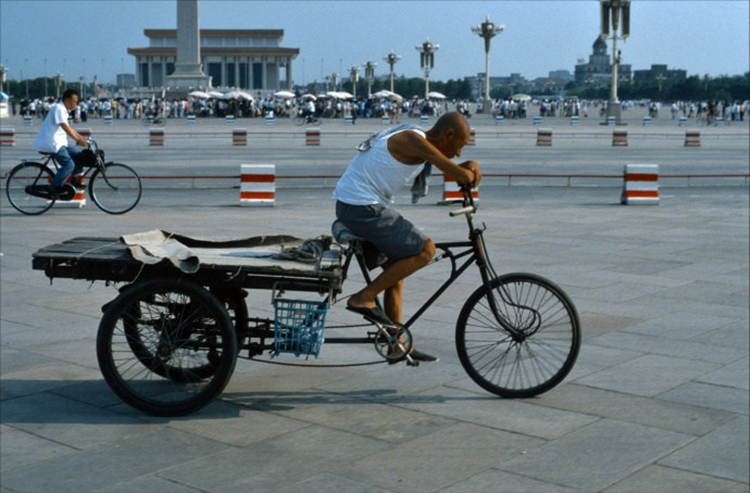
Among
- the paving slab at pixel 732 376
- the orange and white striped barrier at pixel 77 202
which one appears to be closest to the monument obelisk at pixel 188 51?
the orange and white striped barrier at pixel 77 202

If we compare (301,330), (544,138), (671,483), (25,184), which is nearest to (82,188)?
(25,184)

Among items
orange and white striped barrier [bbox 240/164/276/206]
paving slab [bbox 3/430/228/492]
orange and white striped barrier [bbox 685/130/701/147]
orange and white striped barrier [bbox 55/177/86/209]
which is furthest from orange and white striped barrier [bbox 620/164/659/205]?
orange and white striped barrier [bbox 685/130/701/147]

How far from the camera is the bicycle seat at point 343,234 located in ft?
19.8

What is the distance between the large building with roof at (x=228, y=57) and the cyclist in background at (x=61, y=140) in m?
146

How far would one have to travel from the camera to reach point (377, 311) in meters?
6.11

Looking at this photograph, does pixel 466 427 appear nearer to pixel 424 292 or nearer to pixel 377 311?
pixel 377 311

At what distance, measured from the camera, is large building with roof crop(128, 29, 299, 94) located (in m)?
160

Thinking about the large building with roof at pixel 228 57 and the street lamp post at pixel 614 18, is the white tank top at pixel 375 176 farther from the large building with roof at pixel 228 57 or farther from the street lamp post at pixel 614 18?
the large building with roof at pixel 228 57

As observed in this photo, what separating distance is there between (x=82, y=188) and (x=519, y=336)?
11.0 metres

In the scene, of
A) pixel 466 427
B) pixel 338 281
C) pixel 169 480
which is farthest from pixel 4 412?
pixel 466 427

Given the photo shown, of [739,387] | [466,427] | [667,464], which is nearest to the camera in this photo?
[667,464]

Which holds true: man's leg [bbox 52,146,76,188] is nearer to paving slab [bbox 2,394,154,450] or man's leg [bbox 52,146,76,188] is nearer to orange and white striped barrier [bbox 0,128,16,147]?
paving slab [bbox 2,394,154,450]

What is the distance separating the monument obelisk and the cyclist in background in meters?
79.9

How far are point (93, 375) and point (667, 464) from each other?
344 cm
